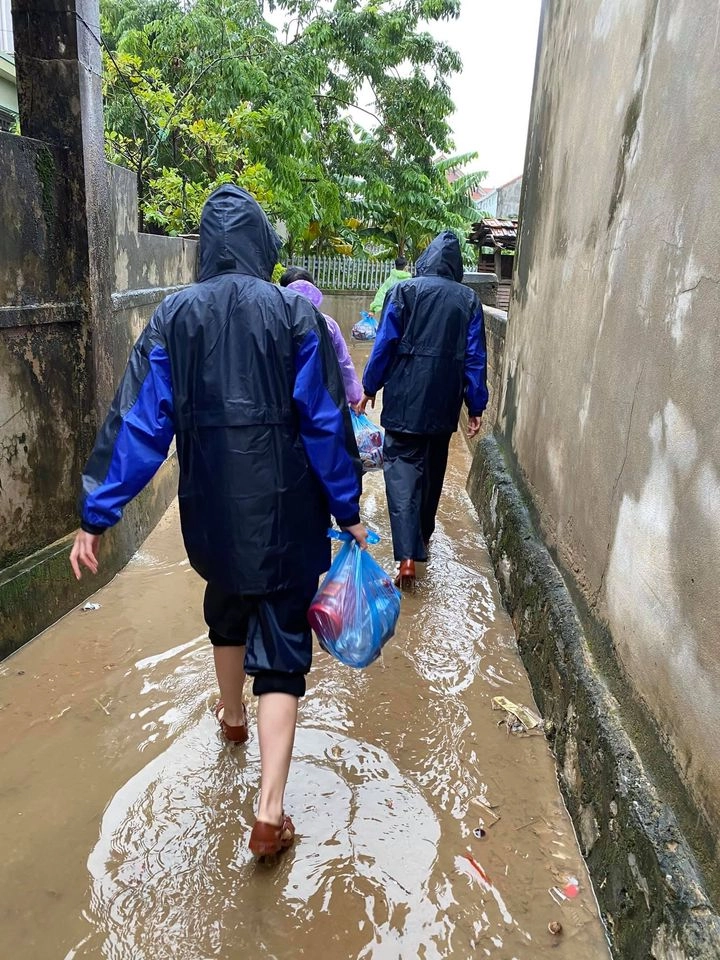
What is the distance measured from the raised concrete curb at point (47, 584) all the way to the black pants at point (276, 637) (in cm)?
137

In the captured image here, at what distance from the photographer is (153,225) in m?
7.52

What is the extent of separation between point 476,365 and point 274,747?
2.73m

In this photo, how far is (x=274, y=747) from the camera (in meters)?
2.26

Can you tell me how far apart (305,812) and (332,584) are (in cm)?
76

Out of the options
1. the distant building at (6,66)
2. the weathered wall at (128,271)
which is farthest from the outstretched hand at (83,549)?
the distant building at (6,66)

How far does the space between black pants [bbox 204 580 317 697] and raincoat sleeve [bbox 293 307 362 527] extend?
338 mm

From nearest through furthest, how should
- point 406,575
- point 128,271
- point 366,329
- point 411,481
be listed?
point 406,575 → point 411,481 → point 128,271 → point 366,329

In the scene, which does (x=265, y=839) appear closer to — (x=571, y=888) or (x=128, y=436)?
(x=571, y=888)

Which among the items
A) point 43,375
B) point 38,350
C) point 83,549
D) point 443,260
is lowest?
point 83,549

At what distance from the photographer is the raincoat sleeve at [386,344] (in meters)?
4.29

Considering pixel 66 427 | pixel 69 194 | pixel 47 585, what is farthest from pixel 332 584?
pixel 69 194

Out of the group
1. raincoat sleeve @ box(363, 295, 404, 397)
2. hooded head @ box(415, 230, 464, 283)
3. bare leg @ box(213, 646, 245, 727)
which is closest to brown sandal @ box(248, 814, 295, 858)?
bare leg @ box(213, 646, 245, 727)

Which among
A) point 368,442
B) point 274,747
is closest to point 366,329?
point 368,442

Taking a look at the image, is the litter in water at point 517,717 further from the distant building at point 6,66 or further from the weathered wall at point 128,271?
the distant building at point 6,66
